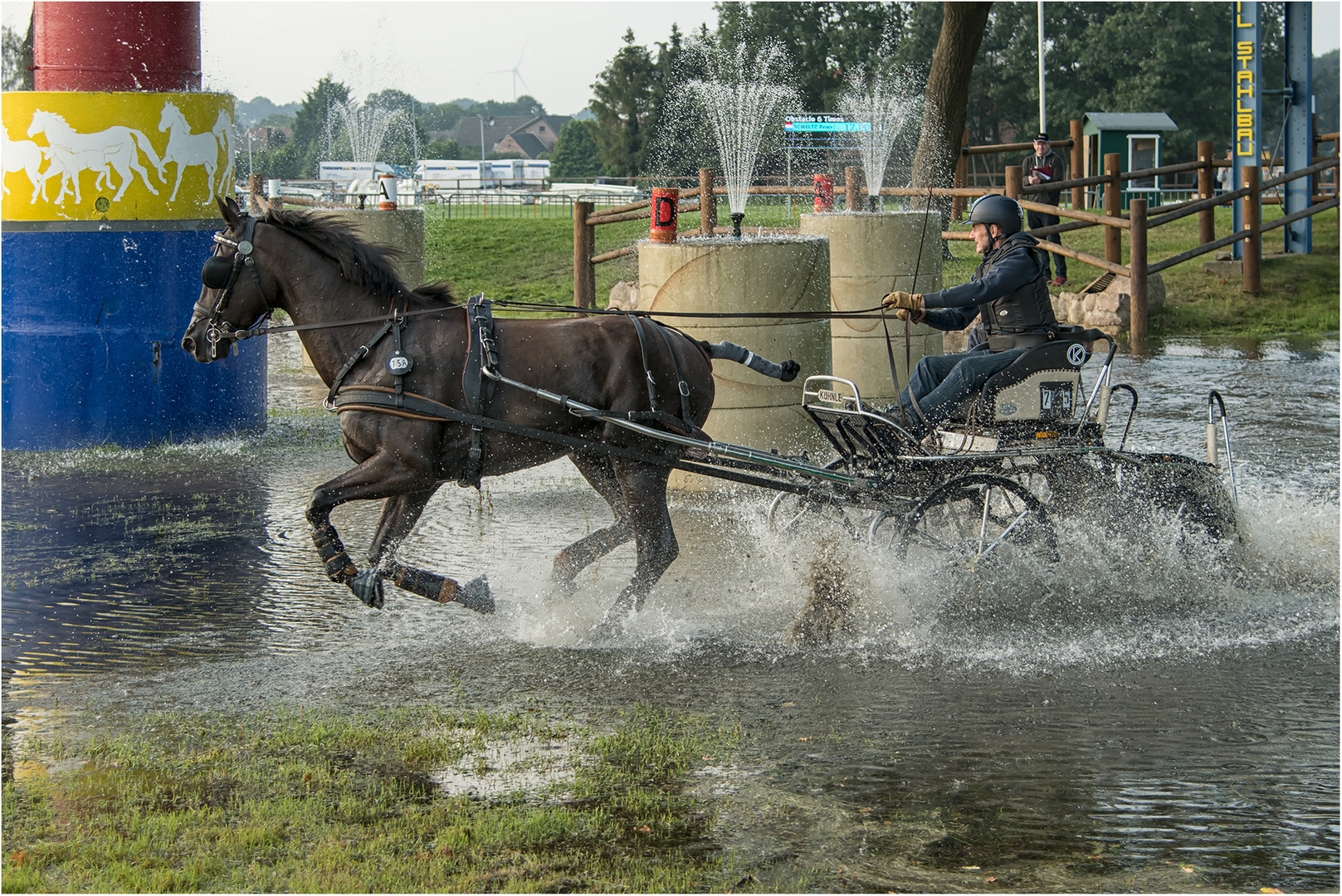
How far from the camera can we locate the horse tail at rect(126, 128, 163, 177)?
1160 cm

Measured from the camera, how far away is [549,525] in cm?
925

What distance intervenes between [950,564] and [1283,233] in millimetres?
18268

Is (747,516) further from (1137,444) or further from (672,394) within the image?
(1137,444)

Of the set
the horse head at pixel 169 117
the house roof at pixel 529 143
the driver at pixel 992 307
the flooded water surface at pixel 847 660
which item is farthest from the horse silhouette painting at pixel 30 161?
the house roof at pixel 529 143

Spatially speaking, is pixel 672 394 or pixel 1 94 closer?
pixel 672 394

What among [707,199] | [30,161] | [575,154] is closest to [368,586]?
[30,161]

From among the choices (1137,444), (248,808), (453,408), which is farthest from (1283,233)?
(248,808)

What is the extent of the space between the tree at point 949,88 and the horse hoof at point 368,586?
17.8 metres

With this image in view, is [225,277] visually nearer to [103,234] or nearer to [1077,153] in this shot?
[103,234]

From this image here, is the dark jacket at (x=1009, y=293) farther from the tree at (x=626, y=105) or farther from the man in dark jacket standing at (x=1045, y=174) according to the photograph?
the tree at (x=626, y=105)

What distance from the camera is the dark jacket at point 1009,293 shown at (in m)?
6.99

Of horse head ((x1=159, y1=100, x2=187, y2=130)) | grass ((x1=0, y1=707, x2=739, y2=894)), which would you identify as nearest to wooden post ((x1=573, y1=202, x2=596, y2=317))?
horse head ((x1=159, y1=100, x2=187, y2=130))

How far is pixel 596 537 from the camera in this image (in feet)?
23.4

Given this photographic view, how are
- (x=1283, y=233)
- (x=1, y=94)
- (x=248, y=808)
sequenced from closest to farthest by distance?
1. (x=248, y=808)
2. (x=1, y=94)
3. (x=1283, y=233)
